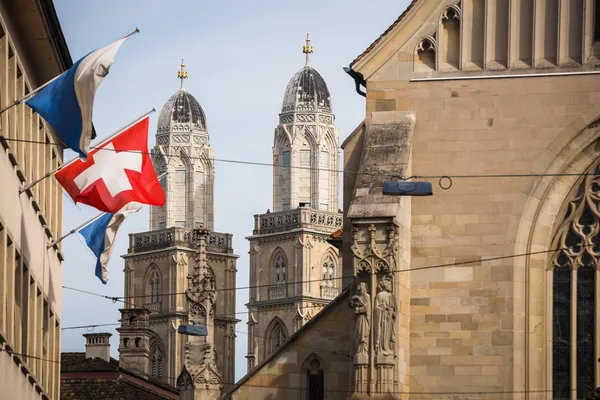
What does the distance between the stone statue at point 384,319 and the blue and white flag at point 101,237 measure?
461 cm

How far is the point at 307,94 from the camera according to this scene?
7165 inches

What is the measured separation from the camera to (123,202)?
37125 mm

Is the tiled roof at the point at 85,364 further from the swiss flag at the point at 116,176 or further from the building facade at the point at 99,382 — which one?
the swiss flag at the point at 116,176

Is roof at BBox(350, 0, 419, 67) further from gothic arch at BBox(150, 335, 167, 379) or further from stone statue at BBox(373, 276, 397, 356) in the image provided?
gothic arch at BBox(150, 335, 167, 379)

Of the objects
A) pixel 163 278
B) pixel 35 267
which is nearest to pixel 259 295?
pixel 163 278

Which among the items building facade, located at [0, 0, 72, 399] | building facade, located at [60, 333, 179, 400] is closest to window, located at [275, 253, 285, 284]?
building facade, located at [60, 333, 179, 400]

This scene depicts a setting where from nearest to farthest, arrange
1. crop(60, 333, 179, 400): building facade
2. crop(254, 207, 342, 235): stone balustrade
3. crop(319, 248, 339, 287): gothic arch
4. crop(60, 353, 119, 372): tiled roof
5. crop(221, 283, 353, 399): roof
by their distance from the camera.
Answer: crop(221, 283, 353, 399): roof, crop(60, 333, 179, 400): building facade, crop(60, 353, 119, 372): tiled roof, crop(254, 207, 342, 235): stone balustrade, crop(319, 248, 339, 287): gothic arch

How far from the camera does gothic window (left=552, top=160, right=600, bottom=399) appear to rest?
134ft

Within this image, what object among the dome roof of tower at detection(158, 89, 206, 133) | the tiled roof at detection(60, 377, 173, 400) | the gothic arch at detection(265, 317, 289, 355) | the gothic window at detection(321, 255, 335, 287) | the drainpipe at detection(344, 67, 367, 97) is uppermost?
the dome roof of tower at detection(158, 89, 206, 133)

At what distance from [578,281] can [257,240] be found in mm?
143818

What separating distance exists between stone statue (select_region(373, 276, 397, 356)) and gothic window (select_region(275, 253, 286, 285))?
142 meters

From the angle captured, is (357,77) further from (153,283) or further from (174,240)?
(153,283)

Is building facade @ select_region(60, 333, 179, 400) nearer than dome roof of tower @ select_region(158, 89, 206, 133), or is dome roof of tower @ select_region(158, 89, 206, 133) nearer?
building facade @ select_region(60, 333, 179, 400)

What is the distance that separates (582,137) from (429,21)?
3359 mm
